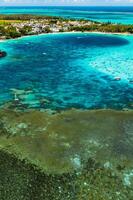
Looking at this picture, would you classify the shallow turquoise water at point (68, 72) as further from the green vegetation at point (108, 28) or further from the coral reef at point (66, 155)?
the green vegetation at point (108, 28)

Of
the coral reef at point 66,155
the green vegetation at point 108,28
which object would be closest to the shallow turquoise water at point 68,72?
the coral reef at point 66,155

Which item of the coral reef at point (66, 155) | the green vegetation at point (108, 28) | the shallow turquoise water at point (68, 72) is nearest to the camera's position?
the coral reef at point (66, 155)

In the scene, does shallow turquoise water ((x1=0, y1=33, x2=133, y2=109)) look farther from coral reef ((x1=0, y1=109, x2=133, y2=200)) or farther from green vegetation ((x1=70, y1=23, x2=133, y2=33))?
green vegetation ((x1=70, y1=23, x2=133, y2=33))

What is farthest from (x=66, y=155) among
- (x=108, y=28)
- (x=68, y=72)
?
(x=108, y=28)

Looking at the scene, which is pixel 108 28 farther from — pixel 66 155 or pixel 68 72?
pixel 66 155

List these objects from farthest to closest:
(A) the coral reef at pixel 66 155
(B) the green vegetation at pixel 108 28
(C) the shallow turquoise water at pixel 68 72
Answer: (B) the green vegetation at pixel 108 28
(C) the shallow turquoise water at pixel 68 72
(A) the coral reef at pixel 66 155

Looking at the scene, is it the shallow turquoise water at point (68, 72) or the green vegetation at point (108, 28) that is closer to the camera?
the shallow turquoise water at point (68, 72)

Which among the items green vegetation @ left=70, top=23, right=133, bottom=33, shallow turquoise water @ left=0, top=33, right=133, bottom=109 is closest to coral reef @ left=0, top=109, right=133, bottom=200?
shallow turquoise water @ left=0, top=33, right=133, bottom=109

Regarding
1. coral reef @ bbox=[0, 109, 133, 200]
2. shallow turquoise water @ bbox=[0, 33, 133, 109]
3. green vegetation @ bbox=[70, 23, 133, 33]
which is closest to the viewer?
coral reef @ bbox=[0, 109, 133, 200]
